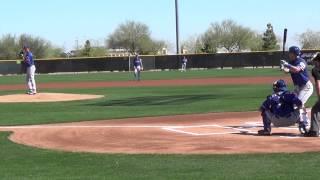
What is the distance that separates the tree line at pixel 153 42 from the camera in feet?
350

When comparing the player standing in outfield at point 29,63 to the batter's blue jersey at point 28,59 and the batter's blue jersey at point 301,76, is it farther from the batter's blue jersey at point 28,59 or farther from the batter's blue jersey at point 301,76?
the batter's blue jersey at point 301,76

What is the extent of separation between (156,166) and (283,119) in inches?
Result: 159

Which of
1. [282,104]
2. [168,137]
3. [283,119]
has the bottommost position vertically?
[168,137]

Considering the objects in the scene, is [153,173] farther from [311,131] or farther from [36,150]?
[311,131]

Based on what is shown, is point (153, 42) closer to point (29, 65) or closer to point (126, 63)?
point (126, 63)

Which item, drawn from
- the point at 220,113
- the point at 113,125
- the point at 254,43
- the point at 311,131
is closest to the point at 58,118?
the point at 113,125

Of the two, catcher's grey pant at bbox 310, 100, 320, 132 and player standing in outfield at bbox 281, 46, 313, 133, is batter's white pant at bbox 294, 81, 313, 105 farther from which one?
catcher's grey pant at bbox 310, 100, 320, 132

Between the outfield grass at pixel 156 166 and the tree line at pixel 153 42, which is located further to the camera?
the tree line at pixel 153 42

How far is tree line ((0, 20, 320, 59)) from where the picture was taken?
106688 millimetres

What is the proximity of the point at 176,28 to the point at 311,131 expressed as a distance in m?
57.0

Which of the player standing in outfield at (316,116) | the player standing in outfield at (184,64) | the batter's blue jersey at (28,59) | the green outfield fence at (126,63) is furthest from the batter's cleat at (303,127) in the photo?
the green outfield fence at (126,63)

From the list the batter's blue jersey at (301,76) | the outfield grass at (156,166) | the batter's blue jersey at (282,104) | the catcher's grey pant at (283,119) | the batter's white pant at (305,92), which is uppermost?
the batter's blue jersey at (301,76)

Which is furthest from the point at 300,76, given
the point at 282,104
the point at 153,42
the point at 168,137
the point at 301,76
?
the point at 153,42

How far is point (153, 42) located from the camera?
404 feet
